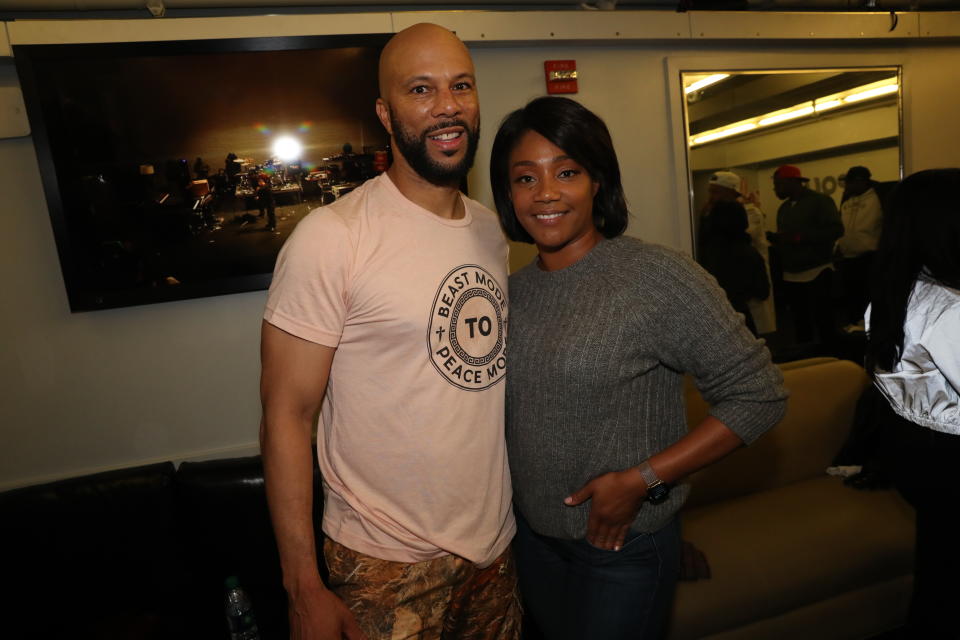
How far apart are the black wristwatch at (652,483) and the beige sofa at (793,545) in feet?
3.51

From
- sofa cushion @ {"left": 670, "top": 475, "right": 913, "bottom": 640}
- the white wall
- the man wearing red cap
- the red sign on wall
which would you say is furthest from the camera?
the man wearing red cap

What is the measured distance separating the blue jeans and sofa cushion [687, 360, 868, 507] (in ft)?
4.33

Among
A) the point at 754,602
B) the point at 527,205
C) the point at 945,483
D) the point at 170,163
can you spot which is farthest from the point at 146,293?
the point at 945,483

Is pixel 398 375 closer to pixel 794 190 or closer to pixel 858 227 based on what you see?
pixel 794 190

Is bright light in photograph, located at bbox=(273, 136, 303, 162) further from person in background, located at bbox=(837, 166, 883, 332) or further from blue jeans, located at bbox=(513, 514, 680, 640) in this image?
person in background, located at bbox=(837, 166, 883, 332)

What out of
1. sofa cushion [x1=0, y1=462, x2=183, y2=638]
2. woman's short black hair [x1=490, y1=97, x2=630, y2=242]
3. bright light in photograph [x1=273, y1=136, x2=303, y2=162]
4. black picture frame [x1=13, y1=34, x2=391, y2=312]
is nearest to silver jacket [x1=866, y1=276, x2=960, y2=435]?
woman's short black hair [x1=490, y1=97, x2=630, y2=242]

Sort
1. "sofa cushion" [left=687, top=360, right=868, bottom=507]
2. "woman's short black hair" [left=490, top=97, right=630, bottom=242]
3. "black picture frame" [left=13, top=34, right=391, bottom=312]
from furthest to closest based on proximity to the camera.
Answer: "sofa cushion" [left=687, top=360, right=868, bottom=507] < "black picture frame" [left=13, top=34, right=391, bottom=312] < "woman's short black hair" [left=490, top=97, right=630, bottom=242]

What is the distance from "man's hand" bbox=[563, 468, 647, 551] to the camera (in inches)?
46.4

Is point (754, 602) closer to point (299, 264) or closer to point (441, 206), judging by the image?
point (441, 206)

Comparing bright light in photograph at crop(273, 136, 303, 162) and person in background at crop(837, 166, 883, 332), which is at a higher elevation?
bright light in photograph at crop(273, 136, 303, 162)

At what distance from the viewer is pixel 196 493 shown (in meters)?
2.16

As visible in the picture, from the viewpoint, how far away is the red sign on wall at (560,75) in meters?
2.90

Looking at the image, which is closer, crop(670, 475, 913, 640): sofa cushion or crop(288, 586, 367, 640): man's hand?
crop(288, 586, 367, 640): man's hand

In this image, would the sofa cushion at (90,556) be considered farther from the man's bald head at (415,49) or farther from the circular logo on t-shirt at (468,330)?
the man's bald head at (415,49)
